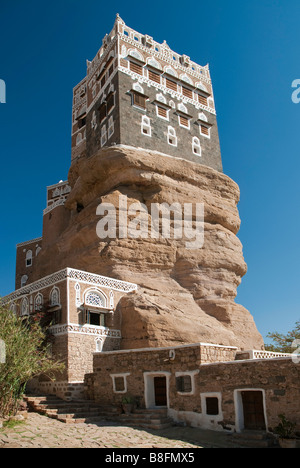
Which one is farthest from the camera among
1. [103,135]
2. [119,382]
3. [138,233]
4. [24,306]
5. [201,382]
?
[103,135]

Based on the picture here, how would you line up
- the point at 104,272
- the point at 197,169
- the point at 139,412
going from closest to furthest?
the point at 139,412 → the point at 104,272 → the point at 197,169

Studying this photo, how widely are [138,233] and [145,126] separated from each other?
863 centimetres

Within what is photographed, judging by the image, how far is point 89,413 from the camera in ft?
51.0

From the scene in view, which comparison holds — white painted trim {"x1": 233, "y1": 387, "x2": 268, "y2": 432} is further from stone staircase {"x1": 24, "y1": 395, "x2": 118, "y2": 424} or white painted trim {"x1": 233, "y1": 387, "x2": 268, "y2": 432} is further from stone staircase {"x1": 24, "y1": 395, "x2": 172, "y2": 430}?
stone staircase {"x1": 24, "y1": 395, "x2": 118, "y2": 424}

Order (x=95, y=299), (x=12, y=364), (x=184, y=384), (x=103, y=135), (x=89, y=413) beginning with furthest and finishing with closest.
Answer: (x=103, y=135) < (x=95, y=299) < (x=89, y=413) < (x=184, y=384) < (x=12, y=364)

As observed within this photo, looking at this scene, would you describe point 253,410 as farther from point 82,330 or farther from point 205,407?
point 82,330

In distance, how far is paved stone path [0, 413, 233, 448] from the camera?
1128cm

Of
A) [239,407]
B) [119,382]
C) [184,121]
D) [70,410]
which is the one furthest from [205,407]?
[184,121]

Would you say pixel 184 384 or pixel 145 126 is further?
pixel 145 126

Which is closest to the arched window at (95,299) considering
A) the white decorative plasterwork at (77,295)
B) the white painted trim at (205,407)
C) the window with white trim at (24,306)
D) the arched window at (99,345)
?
the white decorative plasterwork at (77,295)
